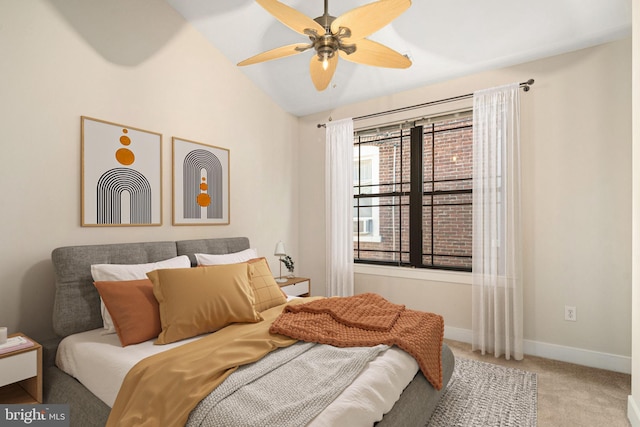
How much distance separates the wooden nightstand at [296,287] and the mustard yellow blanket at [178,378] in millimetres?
1711

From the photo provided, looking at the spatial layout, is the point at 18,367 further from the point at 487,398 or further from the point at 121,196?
the point at 487,398

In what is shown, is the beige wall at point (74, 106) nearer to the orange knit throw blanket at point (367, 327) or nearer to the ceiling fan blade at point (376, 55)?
the orange knit throw blanket at point (367, 327)

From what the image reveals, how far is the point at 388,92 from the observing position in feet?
12.5

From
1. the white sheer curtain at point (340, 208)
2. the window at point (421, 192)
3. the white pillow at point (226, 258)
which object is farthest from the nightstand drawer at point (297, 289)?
the window at point (421, 192)

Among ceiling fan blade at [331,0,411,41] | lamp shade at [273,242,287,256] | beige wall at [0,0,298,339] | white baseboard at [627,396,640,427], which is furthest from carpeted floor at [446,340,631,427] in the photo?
beige wall at [0,0,298,339]

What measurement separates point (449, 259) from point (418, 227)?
455mm

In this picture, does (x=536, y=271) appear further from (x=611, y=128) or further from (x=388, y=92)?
(x=388, y=92)

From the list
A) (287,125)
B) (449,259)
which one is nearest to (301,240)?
(287,125)

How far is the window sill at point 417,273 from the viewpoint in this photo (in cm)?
341

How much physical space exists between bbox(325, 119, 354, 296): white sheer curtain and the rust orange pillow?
2.28m

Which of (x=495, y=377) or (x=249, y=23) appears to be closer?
(x=495, y=377)

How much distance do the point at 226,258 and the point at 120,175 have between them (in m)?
1.05

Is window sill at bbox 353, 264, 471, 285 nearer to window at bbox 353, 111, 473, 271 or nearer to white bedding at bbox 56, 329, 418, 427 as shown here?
window at bbox 353, 111, 473, 271

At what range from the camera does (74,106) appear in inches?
97.6
